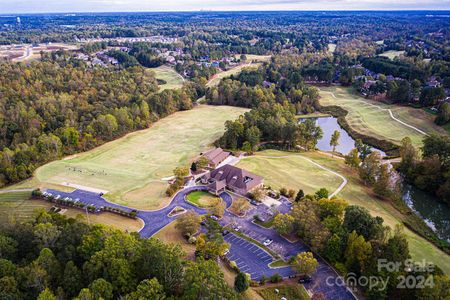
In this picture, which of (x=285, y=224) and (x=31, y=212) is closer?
(x=285, y=224)

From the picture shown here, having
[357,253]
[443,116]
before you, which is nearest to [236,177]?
[357,253]

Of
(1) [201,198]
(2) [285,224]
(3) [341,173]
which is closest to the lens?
(2) [285,224]

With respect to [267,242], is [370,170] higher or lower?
higher

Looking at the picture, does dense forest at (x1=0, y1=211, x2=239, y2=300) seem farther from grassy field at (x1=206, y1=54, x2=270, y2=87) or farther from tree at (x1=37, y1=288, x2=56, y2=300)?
grassy field at (x1=206, y1=54, x2=270, y2=87)

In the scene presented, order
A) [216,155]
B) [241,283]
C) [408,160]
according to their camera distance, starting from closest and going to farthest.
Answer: [241,283], [408,160], [216,155]

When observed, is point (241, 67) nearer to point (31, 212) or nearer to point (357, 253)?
point (31, 212)

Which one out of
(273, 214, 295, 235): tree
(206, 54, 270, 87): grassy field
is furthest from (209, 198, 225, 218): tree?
(206, 54, 270, 87): grassy field

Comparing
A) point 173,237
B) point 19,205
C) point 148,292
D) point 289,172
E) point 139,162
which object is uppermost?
point 148,292

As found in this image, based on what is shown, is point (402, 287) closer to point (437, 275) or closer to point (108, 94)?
point (437, 275)
